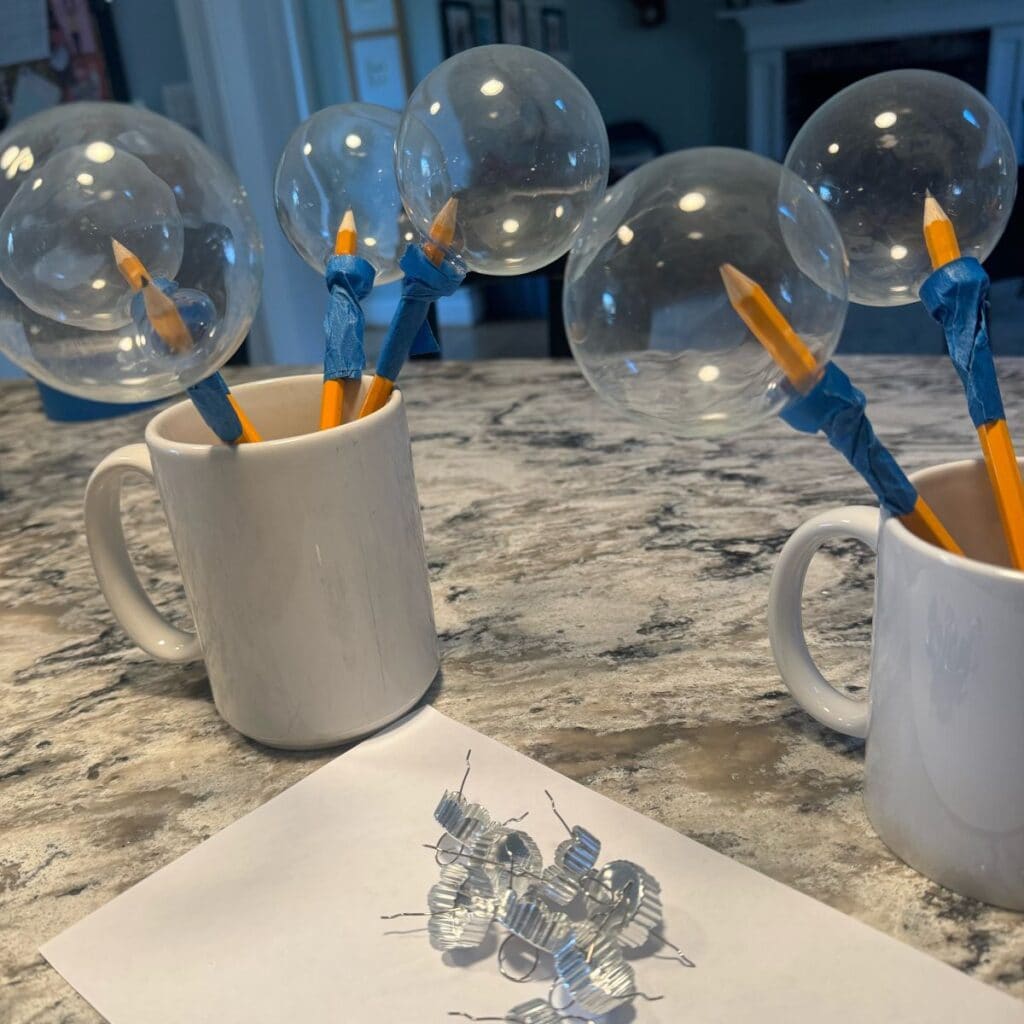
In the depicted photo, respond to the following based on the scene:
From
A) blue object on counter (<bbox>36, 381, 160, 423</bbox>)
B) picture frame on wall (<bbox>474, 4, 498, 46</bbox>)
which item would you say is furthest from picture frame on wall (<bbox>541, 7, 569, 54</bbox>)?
blue object on counter (<bbox>36, 381, 160, 423</bbox>)

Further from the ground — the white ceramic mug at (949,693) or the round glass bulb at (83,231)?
the round glass bulb at (83,231)

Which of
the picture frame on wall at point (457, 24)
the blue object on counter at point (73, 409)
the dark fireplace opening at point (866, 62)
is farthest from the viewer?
the dark fireplace opening at point (866, 62)

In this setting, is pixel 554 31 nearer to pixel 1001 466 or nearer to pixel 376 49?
pixel 376 49

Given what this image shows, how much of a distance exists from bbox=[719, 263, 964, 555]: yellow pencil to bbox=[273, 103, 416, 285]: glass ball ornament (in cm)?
24

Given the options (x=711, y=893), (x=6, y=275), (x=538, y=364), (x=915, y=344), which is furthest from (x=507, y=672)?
(x=915, y=344)

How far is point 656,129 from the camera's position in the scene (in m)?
5.09

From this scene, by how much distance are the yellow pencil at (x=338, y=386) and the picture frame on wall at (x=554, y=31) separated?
4.40m

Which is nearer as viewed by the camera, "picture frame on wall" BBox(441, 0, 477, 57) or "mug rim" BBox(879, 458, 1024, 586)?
"mug rim" BBox(879, 458, 1024, 586)

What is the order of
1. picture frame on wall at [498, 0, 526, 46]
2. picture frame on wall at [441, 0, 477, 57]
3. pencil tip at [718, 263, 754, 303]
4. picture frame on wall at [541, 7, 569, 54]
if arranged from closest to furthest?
1. pencil tip at [718, 263, 754, 303]
2. picture frame on wall at [441, 0, 477, 57]
3. picture frame on wall at [498, 0, 526, 46]
4. picture frame on wall at [541, 7, 569, 54]

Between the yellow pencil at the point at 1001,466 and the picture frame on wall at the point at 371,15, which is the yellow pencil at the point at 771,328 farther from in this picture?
the picture frame on wall at the point at 371,15

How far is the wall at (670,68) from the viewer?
16.3 ft

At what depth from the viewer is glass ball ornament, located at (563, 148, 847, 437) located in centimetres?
32

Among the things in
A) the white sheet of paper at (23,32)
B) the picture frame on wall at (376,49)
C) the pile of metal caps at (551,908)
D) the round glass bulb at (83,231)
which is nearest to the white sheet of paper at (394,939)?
the pile of metal caps at (551,908)

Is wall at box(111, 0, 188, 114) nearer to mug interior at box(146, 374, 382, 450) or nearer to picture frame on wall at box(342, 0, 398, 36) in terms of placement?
picture frame on wall at box(342, 0, 398, 36)
